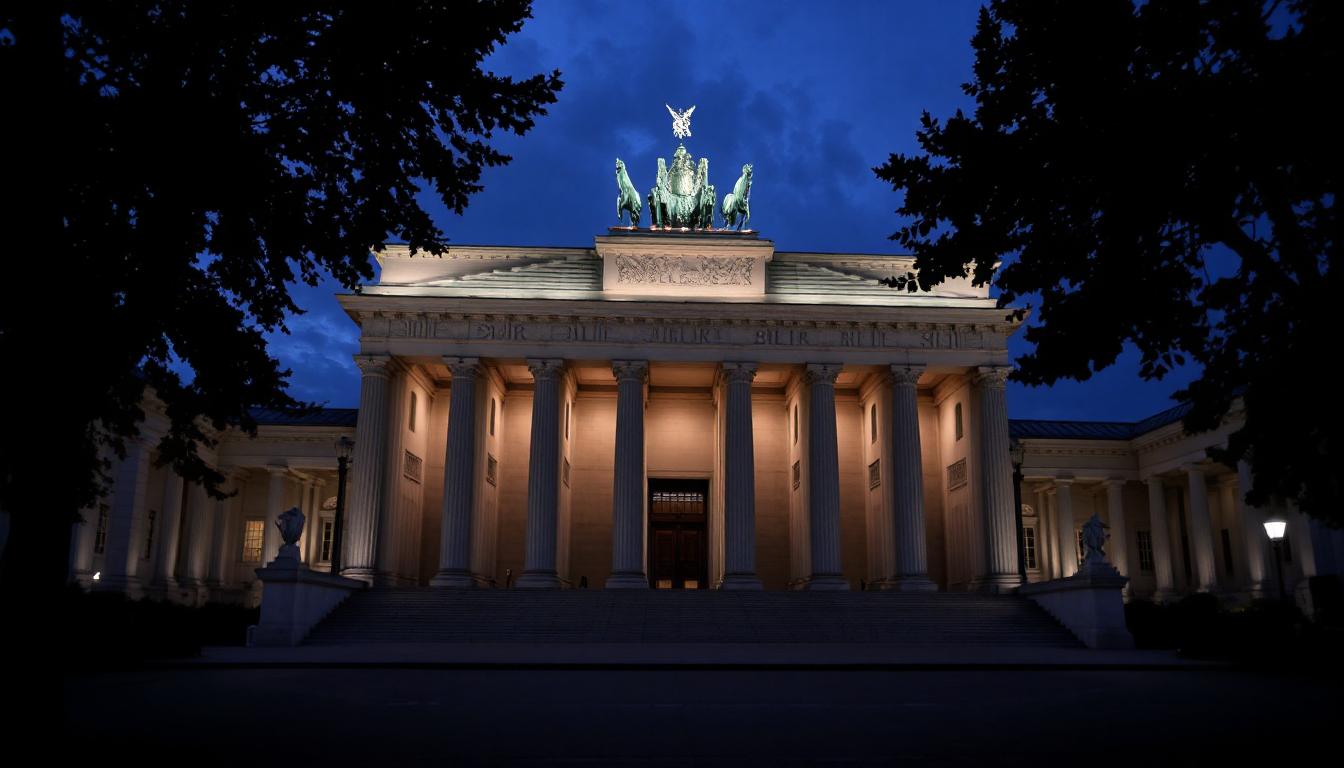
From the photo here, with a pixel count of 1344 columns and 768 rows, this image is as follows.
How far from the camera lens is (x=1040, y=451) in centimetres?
4669

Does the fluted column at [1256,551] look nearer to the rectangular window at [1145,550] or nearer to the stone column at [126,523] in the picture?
the rectangular window at [1145,550]

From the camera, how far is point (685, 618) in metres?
28.7

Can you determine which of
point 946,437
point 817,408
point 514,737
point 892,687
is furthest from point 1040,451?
point 514,737

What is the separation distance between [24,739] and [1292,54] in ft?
43.0

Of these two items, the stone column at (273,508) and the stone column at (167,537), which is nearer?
the stone column at (167,537)

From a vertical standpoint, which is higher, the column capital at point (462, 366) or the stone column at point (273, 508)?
the column capital at point (462, 366)

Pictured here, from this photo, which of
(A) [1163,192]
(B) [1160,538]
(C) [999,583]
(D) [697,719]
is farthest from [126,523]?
(B) [1160,538]

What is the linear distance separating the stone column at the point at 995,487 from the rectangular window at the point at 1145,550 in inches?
641

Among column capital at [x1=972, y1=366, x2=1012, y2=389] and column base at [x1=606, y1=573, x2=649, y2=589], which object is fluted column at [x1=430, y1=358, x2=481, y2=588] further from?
column capital at [x1=972, y1=366, x2=1012, y2=389]

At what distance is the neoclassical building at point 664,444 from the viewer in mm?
35219

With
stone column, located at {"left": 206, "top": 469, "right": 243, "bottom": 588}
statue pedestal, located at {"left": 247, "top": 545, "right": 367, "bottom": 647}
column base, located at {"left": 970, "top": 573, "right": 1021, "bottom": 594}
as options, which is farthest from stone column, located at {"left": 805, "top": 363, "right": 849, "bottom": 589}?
stone column, located at {"left": 206, "top": 469, "right": 243, "bottom": 588}

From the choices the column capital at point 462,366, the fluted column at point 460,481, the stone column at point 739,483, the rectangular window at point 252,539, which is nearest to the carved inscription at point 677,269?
the stone column at point 739,483

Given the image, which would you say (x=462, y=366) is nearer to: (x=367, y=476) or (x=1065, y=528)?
(x=367, y=476)

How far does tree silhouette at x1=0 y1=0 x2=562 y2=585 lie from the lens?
28.7ft
